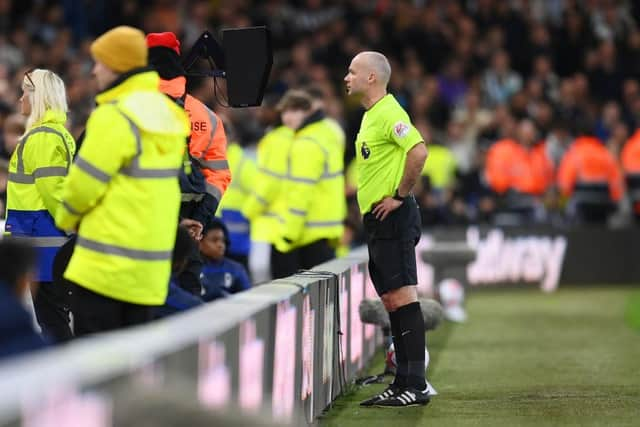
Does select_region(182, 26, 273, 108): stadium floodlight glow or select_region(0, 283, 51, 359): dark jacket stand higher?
select_region(182, 26, 273, 108): stadium floodlight glow

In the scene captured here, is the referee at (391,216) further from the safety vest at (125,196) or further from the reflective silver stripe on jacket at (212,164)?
the safety vest at (125,196)

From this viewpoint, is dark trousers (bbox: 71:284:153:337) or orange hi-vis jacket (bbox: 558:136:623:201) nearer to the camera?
dark trousers (bbox: 71:284:153:337)

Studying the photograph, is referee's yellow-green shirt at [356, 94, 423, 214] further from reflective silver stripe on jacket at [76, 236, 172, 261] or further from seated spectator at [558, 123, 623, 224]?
seated spectator at [558, 123, 623, 224]

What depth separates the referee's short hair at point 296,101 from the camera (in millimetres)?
11391

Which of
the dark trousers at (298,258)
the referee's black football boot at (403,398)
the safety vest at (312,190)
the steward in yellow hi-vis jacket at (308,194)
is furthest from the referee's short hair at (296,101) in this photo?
the referee's black football boot at (403,398)

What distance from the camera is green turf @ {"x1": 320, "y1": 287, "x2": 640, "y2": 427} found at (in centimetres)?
818

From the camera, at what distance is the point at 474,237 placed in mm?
18766

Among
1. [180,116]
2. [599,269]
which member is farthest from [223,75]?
[599,269]

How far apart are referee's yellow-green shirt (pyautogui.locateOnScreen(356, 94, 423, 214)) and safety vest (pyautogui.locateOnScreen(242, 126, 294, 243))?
11.3 feet

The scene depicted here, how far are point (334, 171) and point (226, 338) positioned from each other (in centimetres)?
607

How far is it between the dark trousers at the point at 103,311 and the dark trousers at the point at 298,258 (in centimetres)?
501

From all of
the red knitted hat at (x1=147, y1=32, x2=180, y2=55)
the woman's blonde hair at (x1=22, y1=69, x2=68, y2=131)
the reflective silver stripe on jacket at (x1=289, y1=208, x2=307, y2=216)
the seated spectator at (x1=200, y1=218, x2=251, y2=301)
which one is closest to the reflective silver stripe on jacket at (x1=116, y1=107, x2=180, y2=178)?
the red knitted hat at (x1=147, y1=32, x2=180, y2=55)

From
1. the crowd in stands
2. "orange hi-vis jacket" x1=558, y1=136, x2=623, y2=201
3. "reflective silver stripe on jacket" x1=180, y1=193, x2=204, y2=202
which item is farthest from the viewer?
"orange hi-vis jacket" x1=558, y1=136, x2=623, y2=201

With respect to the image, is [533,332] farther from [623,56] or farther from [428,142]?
[623,56]
